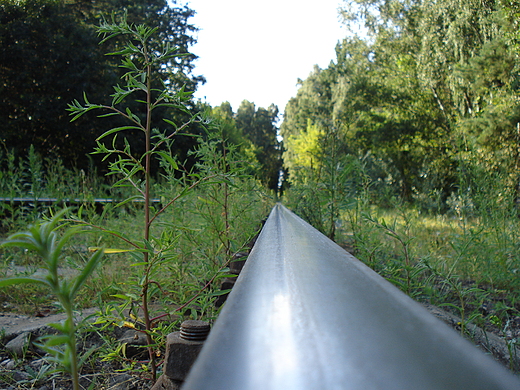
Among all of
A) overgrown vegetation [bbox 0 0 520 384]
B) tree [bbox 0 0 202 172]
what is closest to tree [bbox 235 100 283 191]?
overgrown vegetation [bbox 0 0 520 384]

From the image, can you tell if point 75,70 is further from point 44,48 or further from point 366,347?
point 366,347

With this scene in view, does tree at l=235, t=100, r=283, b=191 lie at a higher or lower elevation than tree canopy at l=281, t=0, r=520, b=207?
higher

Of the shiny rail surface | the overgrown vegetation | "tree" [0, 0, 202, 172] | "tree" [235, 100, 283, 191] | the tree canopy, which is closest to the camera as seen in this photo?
the shiny rail surface

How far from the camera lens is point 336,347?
422 millimetres

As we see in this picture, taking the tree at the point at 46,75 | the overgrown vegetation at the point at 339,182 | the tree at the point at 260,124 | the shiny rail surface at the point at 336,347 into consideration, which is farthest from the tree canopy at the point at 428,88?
the tree at the point at 260,124

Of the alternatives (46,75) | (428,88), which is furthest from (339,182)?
(46,75)

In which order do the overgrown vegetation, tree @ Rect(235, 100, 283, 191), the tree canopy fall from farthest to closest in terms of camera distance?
tree @ Rect(235, 100, 283, 191), the tree canopy, the overgrown vegetation

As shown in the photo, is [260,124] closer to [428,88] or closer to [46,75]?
[428,88]

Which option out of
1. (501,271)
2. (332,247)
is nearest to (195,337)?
(332,247)

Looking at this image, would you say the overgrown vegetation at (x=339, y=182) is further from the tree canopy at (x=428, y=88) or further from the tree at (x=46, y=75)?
the tree at (x=46, y=75)

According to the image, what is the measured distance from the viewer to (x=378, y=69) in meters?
24.0

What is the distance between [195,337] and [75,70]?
67.1 feet

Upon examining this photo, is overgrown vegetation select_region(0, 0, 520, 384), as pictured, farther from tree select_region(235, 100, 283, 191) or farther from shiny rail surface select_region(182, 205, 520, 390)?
tree select_region(235, 100, 283, 191)

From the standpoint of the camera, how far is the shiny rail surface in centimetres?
36
